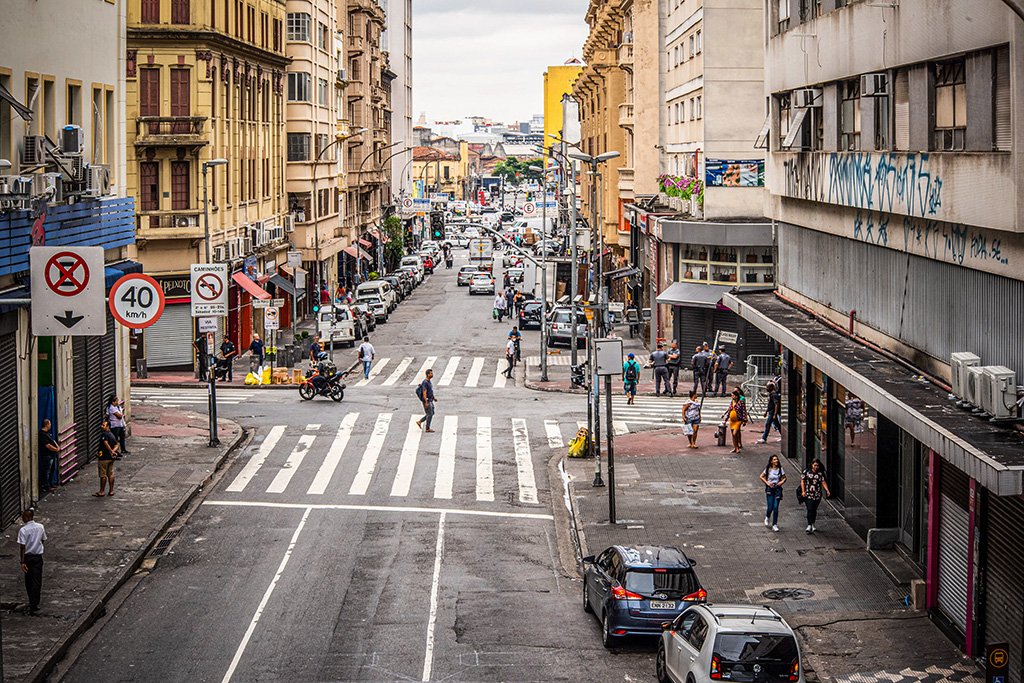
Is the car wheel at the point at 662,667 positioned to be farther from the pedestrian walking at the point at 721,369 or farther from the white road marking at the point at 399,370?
the white road marking at the point at 399,370

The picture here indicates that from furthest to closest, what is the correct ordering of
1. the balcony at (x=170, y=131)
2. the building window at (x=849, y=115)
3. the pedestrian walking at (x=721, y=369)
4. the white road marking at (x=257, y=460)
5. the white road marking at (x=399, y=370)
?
the balcony at (x=170, y=131), the white road marking at (x=399, y=370), the pedestrian walking at (x=721, y=369), the white road marking at (x=257, y=460), the building window at (x=849, y=115)

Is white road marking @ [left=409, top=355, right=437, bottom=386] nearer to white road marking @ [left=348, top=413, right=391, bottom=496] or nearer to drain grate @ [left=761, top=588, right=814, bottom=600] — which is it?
white road marking @ [left=348, top=413, right=391, bottom=496]

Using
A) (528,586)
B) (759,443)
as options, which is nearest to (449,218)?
(759,443)

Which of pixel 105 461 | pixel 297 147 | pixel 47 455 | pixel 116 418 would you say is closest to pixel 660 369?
pixel 116 418

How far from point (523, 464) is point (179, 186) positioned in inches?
1002

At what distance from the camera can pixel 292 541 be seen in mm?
29062

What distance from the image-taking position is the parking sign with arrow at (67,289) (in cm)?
2192

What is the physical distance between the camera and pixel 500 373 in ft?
193

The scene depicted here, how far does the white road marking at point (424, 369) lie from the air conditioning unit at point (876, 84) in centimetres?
3094

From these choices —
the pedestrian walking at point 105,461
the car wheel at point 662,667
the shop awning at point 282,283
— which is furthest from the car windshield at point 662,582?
the shop awning at point 282,283

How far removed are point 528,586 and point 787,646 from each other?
838 centimetres

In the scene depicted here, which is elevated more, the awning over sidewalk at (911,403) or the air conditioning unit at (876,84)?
the air conditioning unit at (876,84)

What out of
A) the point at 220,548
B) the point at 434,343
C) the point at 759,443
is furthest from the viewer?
the point at 434,343

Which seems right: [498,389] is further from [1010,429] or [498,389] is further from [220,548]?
[1010,429]
